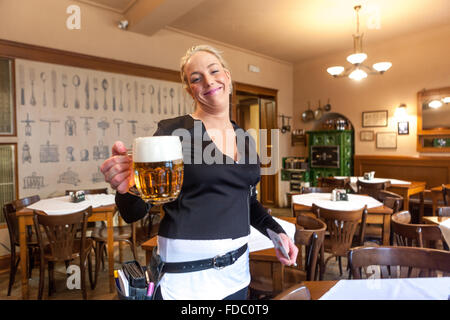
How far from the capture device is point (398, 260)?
1436 mm

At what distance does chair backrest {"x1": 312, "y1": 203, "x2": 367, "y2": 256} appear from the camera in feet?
9.24

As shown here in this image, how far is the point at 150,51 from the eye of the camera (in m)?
5.09

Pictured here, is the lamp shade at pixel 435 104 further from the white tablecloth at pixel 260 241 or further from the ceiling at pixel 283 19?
the white tablecloth at pixel 260 241

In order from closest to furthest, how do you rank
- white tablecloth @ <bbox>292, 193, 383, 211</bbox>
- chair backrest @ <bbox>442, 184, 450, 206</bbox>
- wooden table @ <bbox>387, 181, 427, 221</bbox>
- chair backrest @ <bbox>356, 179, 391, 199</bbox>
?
white tablecloth @ <bbox>292, 193, 383, 211</bbox>
chair backrest @ <bbox>442, 184, 450, 206</bbox>
chair backrest @ <bbox>356, 179, 391, 199</bbox>
wooden table @ <bbox>387, 181, 427, 221</bbox>

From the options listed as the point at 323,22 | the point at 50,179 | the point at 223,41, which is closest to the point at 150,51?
the point at 223,41

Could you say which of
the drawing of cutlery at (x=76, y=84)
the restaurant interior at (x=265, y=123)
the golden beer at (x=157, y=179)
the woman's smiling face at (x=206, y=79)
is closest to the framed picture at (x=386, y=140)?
the restaurant interior at (x=265, y=123)

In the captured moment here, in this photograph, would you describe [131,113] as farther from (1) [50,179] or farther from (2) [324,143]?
(2) [324,143]

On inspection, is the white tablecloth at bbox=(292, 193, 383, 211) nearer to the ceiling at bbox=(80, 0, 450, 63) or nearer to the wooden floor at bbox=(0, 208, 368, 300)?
the wooden floor at bbox=(0, 208, 368, 300)

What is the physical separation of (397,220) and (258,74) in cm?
533

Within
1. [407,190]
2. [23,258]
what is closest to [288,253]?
[23,258]

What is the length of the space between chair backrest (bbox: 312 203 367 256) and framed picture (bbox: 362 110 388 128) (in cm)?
438

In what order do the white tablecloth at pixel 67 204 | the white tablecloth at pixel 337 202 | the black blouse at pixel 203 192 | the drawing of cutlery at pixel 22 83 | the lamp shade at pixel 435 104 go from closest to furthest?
the black blouse at pixel 203 192 → the white tablecloth at pixel 67 204 → the white tablecloth at pixel 337 202 → the drawing of cutlery at pixel 22 83 → the lamp shade at pixel 435 104

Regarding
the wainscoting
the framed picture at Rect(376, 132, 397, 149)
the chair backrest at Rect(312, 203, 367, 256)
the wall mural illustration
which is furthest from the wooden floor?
the framed picture at Rect(376, 132, 397, 149)

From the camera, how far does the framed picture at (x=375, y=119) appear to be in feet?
21.4
